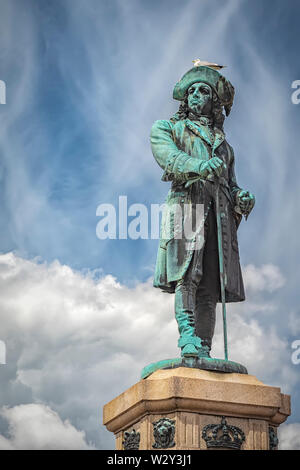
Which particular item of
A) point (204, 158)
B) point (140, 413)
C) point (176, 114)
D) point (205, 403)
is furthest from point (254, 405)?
point (176, 114)

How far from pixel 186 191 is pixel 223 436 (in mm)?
3339

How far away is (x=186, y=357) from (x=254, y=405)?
100 centimetres

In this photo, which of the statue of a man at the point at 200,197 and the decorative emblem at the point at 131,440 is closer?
the decorative emblem at the point at 131,440

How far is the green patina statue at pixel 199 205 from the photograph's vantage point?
10.1m

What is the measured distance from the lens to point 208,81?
11156 mm

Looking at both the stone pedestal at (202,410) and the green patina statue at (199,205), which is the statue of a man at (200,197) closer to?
the green patina statue at (199,205)

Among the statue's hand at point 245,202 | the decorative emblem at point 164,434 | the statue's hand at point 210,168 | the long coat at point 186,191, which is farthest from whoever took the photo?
the statue's hand at point 245,202

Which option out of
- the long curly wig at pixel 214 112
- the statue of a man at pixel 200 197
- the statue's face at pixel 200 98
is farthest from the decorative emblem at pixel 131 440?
the statue's face at pixel 200 98

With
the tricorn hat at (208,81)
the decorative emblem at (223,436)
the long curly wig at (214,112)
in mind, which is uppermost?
the tricorn hat at (208,81)

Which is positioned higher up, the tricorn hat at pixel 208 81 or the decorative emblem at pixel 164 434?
the tricorn hat at pixel 208 81

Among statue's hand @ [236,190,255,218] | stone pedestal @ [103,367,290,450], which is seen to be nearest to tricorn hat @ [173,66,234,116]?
statue's hand @ [236,190,255,218]

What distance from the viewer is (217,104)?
37.1 ft

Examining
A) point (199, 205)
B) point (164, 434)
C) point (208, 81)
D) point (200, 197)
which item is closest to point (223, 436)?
point (164, 434)
